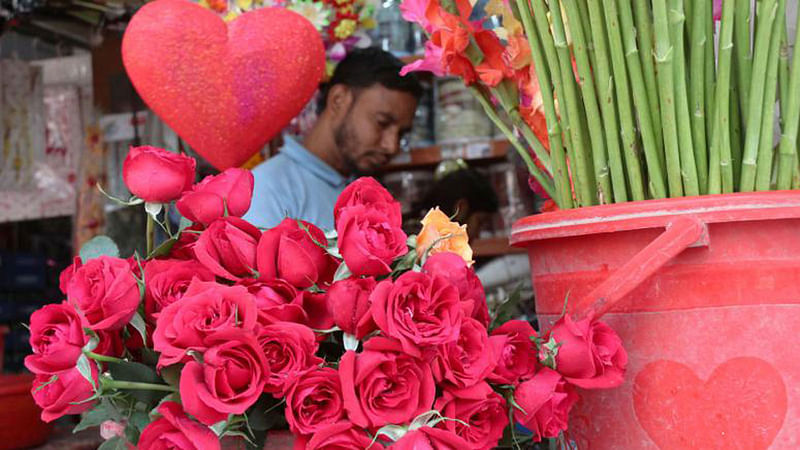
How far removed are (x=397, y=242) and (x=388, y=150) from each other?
3.94 feet

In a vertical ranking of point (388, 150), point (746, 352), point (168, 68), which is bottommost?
point (388, 150)

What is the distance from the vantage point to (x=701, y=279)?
0.50 m

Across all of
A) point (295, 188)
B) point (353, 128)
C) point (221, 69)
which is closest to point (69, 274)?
point (221, 69)

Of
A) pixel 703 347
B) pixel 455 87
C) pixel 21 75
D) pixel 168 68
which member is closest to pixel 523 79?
pixel 703 347

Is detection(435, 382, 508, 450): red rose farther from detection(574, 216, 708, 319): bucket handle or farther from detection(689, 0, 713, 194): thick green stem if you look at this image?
detection(689, 0, 713, 194): thick green stem

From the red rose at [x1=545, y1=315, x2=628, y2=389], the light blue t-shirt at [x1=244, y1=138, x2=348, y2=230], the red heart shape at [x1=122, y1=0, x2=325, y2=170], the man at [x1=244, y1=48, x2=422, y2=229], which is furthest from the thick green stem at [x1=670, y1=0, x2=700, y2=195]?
the man at [x1=244, y1=48, x2=422, y2=229]

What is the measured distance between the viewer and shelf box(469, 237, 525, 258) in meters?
2.23

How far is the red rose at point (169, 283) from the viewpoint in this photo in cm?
46

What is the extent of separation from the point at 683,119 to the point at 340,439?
12.0 inches

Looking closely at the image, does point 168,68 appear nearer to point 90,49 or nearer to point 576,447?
point 576,447

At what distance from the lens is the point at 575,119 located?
55 cm

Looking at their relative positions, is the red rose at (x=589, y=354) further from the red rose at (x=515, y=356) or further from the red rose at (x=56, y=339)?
the red rose at (x=56, y=339)

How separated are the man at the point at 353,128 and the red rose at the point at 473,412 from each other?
3.76ft

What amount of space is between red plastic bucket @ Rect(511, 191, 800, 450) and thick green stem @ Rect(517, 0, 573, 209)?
0.07 m
